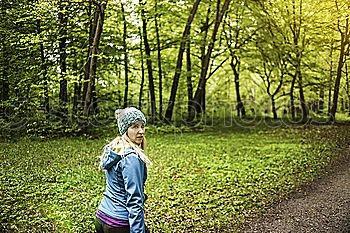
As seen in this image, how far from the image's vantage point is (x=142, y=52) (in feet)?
65.4

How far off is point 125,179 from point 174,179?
6196 millimetres

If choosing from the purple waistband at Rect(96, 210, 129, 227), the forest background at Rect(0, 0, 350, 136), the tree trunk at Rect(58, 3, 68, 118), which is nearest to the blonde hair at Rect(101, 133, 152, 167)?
the purple waistband at Rect(96, 210, 129, 227)

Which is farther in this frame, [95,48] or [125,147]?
[95,48]

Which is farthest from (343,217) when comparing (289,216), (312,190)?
(312,190)

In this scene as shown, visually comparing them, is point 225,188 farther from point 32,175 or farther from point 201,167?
point 32,175

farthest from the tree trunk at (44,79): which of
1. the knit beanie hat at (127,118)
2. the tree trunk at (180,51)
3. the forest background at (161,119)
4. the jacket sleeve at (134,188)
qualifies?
the jacket sleeve at (134,188)

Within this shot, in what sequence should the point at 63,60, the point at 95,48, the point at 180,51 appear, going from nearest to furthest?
the point at 95,48
the point at 63,60
the point at 180,51

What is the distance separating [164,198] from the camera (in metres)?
7.30

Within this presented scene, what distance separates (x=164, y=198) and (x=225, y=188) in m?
1.60

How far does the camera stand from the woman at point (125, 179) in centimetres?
272

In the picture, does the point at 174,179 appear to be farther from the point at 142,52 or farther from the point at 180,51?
the point at 142,52

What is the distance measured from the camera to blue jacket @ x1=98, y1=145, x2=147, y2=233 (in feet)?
8.90

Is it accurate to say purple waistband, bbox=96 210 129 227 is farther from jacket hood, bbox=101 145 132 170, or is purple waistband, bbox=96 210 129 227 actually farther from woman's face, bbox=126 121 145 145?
woman's face, bbox=126 121 145 145

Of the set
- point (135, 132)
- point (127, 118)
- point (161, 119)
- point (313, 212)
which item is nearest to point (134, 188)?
point (135, 132)
